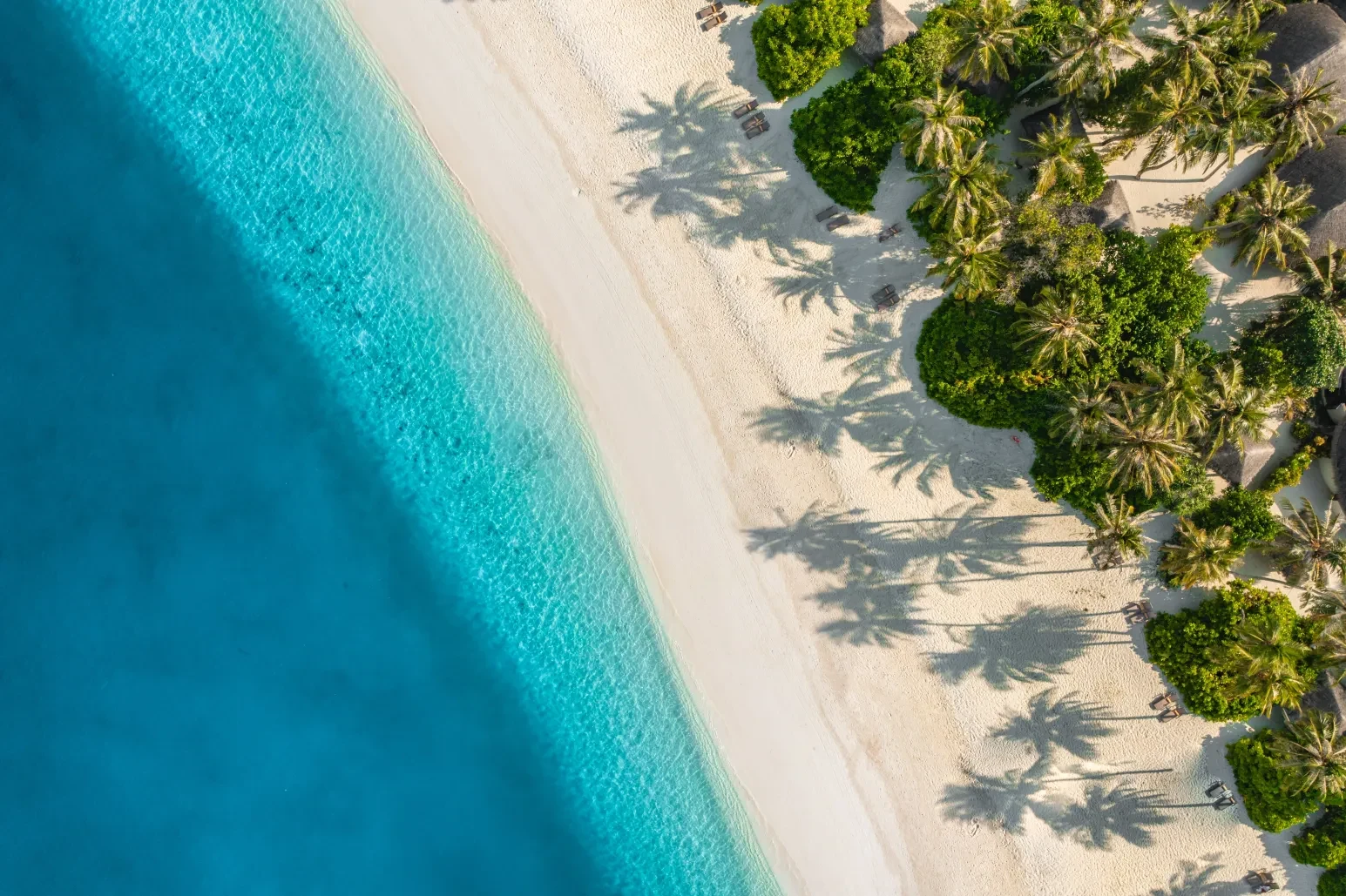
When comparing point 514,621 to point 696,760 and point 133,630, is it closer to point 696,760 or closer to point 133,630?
point 696,760

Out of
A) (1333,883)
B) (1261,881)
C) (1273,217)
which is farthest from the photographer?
(1261,881)

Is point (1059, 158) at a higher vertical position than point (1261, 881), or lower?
higher

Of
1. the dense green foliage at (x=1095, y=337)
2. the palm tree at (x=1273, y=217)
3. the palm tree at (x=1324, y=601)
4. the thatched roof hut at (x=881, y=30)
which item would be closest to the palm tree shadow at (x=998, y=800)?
the dense green foliage at (x=1095, y=337)

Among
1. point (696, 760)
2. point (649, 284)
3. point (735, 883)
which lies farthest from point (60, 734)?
point (649, 284)

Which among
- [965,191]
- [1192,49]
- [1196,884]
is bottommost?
[1196,884]

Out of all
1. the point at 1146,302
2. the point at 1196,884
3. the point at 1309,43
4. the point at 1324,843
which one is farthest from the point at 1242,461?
the point at 1196,884

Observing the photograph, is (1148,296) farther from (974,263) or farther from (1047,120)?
(1047,120)

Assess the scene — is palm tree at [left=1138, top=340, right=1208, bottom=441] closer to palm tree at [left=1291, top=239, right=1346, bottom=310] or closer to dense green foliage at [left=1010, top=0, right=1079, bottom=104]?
palm tree at [left=1291, top=239, right=1346, bottom=310]
